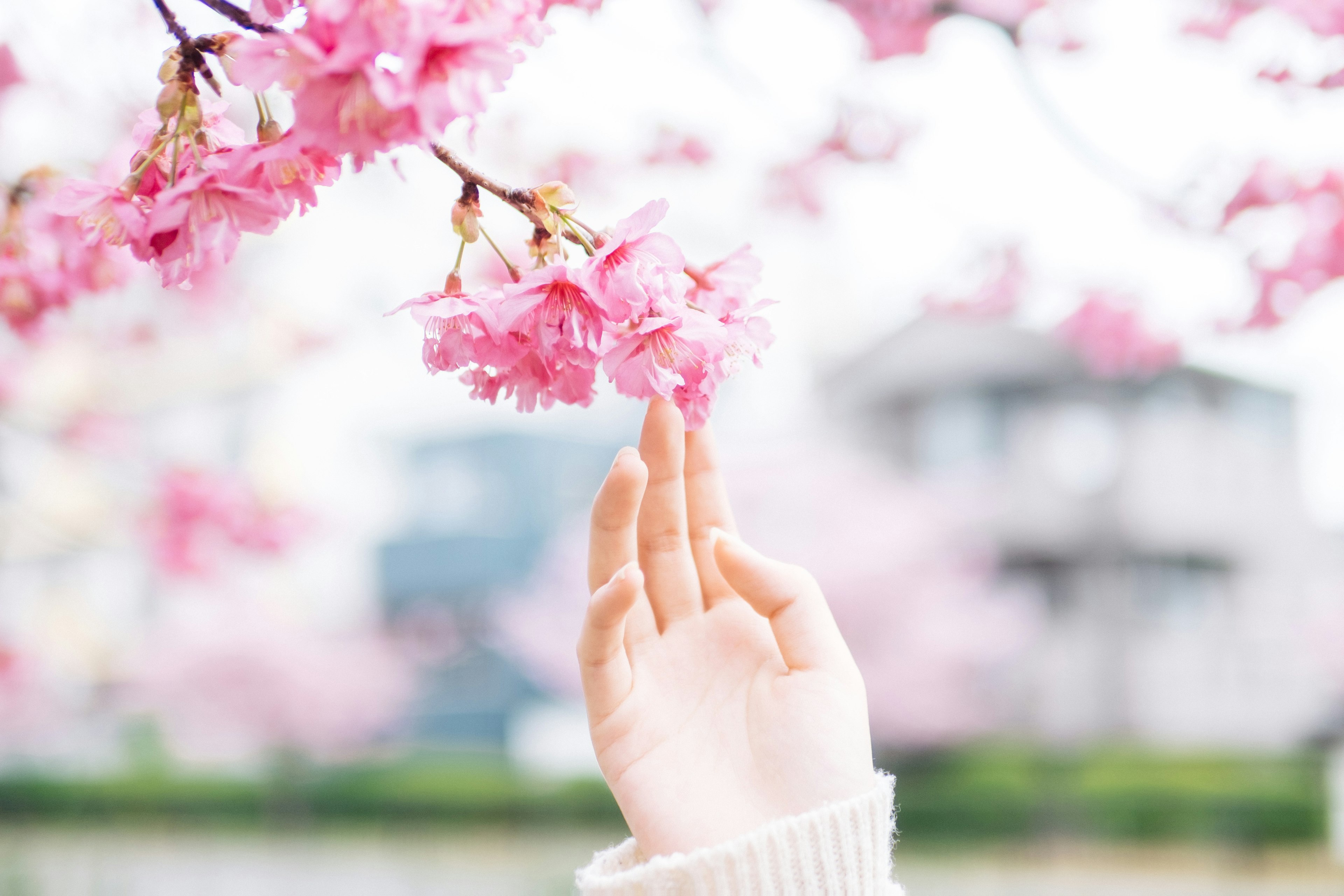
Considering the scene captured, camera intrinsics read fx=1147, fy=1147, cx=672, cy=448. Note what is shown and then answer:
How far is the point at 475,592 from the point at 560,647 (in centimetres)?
463

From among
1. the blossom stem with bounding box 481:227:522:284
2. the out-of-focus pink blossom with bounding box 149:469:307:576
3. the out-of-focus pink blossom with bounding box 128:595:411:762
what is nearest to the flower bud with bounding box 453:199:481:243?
the blossom stem with bounding box 481:227:522:284

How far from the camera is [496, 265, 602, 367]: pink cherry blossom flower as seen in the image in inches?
42.3

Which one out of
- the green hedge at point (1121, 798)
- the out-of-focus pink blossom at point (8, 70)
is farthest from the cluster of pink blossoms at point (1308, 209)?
the green hedge at point (1121, 798)

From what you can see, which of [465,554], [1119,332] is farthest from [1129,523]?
[1119,332]

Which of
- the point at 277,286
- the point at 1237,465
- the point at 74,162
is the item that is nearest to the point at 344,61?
the point at 74,162

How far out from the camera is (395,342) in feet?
61.1

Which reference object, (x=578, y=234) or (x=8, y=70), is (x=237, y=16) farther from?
(x=8, y=70)

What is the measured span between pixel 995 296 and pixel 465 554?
1606 centimetres

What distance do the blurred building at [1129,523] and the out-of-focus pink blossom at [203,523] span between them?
12113mm

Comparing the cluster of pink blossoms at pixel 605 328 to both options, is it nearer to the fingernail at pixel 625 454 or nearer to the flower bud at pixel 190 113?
the fingernail at pixel 625 454

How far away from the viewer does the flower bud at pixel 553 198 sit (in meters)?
1.07

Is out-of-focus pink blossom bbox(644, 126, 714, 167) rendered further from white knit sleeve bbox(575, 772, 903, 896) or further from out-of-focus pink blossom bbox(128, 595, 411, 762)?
out-of-focus pink blossom bbox(128, 595, 411, 762)

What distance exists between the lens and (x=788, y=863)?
134 cm

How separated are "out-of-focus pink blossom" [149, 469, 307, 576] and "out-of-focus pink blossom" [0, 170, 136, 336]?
3.55 metres
